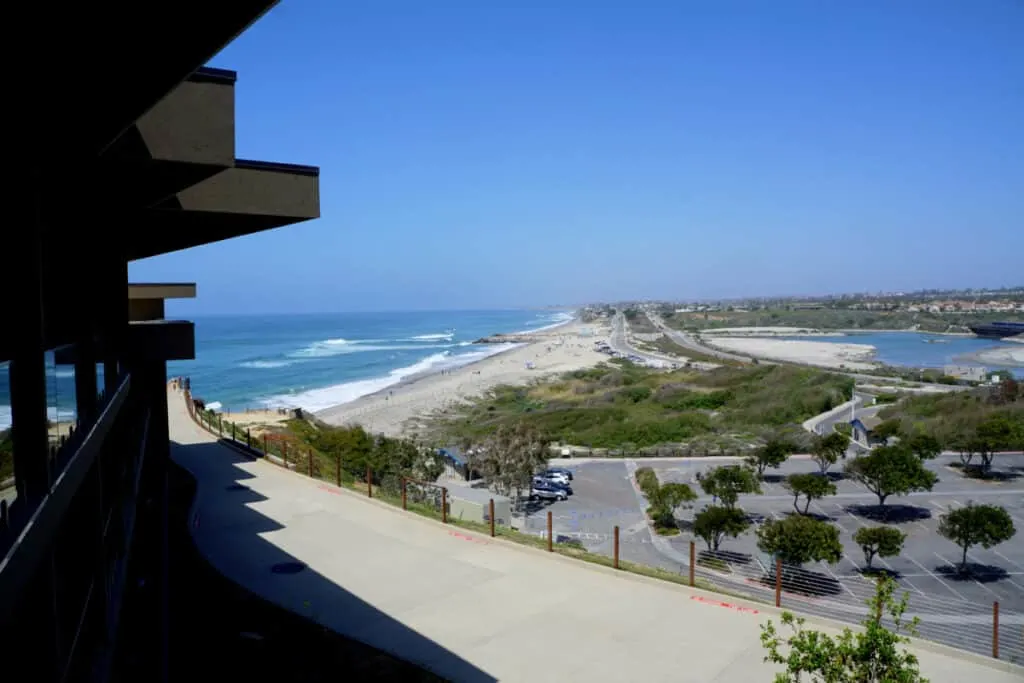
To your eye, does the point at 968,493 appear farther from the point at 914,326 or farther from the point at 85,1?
the point at 914,326

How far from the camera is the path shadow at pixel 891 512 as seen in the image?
24203 mm

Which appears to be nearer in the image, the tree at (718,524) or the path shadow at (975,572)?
the path shadow at (975,572)

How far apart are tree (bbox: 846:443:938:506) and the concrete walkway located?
58.7 feet

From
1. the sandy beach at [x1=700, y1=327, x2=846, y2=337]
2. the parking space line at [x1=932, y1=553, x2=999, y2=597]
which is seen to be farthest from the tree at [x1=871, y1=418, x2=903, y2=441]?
the sandy beach at [x1=700, y1=327, x2=846, y2=337]

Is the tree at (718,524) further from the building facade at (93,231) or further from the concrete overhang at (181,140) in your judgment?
the concrete overhang at (181,140)

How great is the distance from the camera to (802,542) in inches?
682

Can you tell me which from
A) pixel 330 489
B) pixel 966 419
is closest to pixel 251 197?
pixel 330 489

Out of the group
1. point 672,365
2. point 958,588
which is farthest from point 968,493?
point 672,365

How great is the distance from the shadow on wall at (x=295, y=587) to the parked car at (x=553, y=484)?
1399 cm

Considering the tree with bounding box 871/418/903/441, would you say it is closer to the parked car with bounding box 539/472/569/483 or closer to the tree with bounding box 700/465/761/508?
the tree with bounding box 700/465/761/508

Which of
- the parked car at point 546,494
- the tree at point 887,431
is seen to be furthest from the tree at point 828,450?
the parked car at point 546,494

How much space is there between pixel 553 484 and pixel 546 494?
55.4 inches

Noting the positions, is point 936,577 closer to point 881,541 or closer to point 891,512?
point 881,541

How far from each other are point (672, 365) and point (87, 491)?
8706 centimetres
